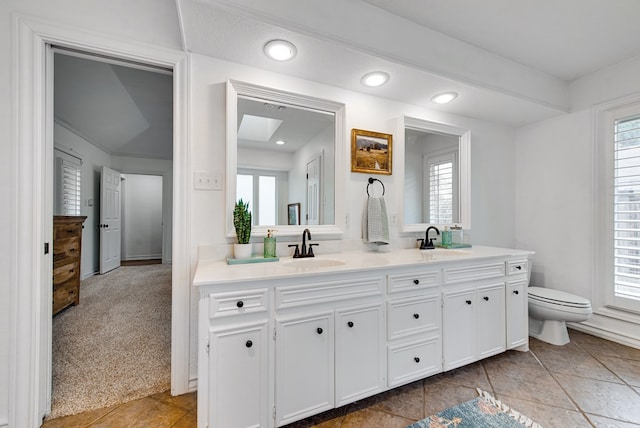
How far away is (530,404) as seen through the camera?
1.57 meters

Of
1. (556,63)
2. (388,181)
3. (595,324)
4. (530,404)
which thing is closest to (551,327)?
(595,324)

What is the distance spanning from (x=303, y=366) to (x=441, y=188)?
1999 millimetres

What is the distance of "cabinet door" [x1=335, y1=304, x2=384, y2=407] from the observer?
1409 mm

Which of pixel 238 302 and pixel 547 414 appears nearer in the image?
pixel 238 302

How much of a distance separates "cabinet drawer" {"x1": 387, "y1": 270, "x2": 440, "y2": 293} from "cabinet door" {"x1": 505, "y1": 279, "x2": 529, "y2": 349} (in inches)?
30.9

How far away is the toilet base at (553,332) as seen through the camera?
2295 mm

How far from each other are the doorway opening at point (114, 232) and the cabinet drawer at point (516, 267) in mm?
2559

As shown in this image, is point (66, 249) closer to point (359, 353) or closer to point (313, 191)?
point (313, 191)

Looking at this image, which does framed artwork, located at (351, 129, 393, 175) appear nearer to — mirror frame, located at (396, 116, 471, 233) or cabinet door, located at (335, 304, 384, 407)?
mirror frame, located at (396, 116, 471, 233)

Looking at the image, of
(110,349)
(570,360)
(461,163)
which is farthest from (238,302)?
(570,360)

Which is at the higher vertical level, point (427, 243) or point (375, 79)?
point (375, 79)

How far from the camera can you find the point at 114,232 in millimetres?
5105

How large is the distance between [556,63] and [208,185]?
123 inches

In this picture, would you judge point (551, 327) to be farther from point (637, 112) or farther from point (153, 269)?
point (153, 269)
